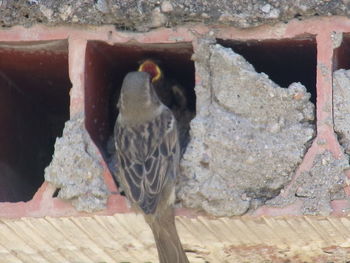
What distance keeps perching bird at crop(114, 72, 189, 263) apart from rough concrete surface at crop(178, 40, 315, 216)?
0.42 feet

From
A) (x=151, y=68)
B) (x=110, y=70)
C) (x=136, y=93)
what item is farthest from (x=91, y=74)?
(x=151, y=68)

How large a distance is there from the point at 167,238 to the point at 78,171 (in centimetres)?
53

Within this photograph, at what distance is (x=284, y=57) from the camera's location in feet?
24.2

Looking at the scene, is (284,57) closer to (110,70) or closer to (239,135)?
(239,135)

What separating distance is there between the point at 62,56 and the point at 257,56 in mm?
1013

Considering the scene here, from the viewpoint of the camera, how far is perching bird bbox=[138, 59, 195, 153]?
304 inches

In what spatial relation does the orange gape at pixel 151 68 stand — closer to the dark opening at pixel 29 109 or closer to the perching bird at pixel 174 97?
the perching bird at pixel 174 97

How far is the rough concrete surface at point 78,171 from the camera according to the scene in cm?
671

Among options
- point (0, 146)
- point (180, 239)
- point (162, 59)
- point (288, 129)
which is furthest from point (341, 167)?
point (0, 146)

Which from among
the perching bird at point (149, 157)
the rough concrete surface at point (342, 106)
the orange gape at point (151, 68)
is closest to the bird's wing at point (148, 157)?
the perching bird at point (149, 157)

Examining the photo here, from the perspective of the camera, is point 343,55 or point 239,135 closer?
point 239,135

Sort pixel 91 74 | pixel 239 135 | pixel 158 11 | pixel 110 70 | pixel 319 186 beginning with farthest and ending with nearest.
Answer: pixel 110 70 < pixel 91 74 < pixel 158 11 < pixel 239 135 < pixel 319 186

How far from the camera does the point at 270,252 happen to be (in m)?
7.10

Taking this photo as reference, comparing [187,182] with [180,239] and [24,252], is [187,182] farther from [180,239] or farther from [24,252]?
[24,252]
